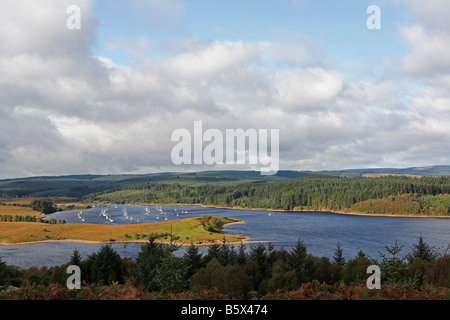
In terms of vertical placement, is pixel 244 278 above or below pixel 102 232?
above

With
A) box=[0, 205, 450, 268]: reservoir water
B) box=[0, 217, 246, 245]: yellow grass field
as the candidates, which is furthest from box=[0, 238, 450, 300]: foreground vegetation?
box=[0, 217, 246, 245]: yellow grass field

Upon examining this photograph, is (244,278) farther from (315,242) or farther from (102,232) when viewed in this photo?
(102,232)

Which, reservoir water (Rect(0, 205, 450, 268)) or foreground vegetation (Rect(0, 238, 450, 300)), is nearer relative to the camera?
foreground vegetation (Rect(0, 238, 450, 300))

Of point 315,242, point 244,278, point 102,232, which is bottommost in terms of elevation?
point 102,232

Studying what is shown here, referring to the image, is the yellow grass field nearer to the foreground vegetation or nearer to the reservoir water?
the reservoir water

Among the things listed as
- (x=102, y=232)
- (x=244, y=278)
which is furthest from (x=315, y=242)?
(x=102, y=232)

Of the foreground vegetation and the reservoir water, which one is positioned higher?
the foreground vegetation
